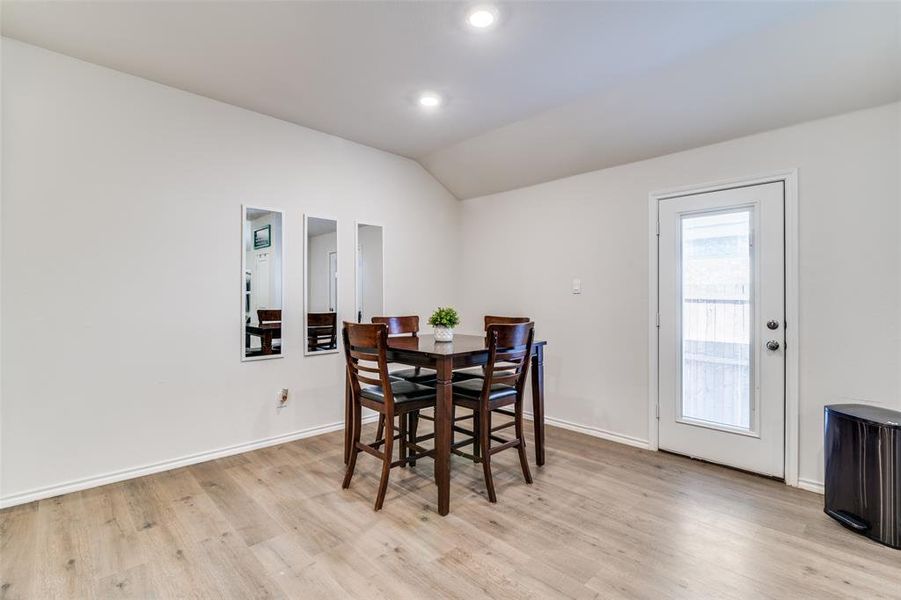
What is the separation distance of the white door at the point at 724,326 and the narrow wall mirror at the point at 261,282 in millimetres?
2959

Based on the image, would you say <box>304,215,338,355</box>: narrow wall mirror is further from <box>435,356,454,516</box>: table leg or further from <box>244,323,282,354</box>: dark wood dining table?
<box>435,356,454,516</box>: table leg

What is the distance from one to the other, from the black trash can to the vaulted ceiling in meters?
1.74

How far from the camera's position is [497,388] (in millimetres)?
2711

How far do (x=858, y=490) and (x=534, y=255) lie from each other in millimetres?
2681

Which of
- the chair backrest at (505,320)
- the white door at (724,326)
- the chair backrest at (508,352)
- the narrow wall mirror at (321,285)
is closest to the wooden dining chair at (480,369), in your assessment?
the chair backrest at (505,320)

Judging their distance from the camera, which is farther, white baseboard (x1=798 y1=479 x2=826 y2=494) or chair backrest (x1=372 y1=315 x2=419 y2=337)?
chair backrest (x1=372 y1=315 x2=419 y2=337)

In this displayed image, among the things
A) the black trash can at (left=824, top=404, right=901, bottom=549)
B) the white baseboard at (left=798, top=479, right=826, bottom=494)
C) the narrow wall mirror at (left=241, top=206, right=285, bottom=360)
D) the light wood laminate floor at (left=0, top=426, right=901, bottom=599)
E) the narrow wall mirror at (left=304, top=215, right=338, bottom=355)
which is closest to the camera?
the light wood laminate floor at (left=0, top=426, right=901, bottom=599)

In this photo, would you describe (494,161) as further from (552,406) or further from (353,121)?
(552,406)

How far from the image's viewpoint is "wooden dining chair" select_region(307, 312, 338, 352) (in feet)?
11.6

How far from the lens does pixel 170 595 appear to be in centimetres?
165

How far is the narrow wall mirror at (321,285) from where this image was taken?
353 centimetres

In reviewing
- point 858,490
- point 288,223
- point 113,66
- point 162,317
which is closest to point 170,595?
point 162,317

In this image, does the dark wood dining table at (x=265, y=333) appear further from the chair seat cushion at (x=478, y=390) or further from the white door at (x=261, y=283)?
the chair seat cushion at (x=478, y=390)

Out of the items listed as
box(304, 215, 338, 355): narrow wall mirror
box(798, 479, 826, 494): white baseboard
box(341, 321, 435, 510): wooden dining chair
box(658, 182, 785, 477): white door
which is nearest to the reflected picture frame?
box(304, 215, 338, 355): narrow wall mirror
